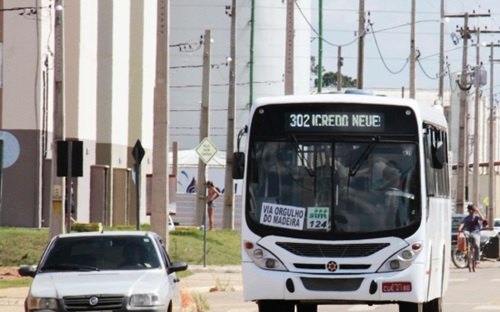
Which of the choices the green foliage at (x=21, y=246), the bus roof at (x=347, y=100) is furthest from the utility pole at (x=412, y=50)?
the bus roof at (x=347, y=100)

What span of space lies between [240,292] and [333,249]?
13.3 m

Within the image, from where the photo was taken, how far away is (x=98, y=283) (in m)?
19.8

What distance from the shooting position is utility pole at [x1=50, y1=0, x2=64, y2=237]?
124ft

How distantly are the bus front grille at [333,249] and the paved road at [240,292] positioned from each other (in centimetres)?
632

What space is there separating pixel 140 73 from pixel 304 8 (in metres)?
23.8

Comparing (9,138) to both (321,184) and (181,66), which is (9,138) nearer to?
(321,184)

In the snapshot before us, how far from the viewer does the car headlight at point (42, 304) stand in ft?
63.9

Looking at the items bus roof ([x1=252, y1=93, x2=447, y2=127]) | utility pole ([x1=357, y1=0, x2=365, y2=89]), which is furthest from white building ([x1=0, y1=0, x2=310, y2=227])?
bus roof ([x1=252, y1=93, x2=447, y2=127])

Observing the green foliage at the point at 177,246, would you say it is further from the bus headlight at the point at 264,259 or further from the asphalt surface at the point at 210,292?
the bus headlight at the point at 264,259

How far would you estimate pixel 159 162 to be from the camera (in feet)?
116

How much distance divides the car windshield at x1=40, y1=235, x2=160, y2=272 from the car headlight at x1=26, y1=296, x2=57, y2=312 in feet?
3.42

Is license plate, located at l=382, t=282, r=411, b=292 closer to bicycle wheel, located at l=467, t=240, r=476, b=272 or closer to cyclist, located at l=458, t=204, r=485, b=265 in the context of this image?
bicycle wheel, located at l=467, t=240, r=476, b=272

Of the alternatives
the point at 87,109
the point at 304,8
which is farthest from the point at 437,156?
the point at 304,8

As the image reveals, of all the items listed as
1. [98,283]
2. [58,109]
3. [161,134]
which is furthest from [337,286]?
[58,109]
